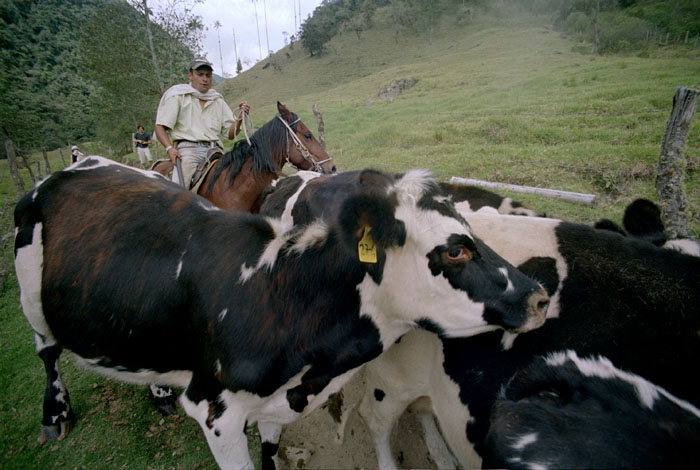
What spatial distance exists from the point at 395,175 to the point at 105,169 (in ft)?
8.30

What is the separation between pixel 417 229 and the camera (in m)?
1.80

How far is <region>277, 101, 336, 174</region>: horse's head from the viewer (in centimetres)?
536

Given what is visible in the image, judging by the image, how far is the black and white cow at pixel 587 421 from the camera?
1260 millimetres

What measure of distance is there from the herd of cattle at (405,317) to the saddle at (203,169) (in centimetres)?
256

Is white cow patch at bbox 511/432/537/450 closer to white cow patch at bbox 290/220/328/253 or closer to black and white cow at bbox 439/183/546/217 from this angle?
white cow patch at bbox 290/220/328/253

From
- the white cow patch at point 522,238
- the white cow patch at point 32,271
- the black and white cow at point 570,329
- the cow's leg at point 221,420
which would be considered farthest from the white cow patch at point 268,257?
the white cow patch at point 32,271

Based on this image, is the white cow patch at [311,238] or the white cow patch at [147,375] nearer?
the white cow patch at [311,238]

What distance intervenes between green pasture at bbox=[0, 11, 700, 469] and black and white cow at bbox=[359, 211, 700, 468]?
223 centimetres

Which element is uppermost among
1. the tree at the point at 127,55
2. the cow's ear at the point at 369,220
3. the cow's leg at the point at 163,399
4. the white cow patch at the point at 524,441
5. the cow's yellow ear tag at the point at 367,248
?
the tree at the point at 127,55

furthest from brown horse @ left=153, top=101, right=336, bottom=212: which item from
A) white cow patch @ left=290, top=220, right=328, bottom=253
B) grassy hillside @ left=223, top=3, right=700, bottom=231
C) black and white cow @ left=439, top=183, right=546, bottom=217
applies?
grassy hillside @ left=223, top=3, right=700, bottom=231

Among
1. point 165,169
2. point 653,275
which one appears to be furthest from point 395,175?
point 165,169

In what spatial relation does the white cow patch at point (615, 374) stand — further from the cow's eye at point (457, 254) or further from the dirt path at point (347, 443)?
the dirt path at point (347, 443)

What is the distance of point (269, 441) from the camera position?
2.57 m

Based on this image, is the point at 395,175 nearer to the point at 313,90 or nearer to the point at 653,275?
the point at 653,275
